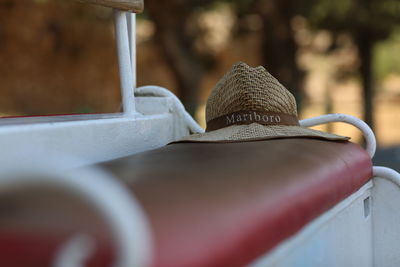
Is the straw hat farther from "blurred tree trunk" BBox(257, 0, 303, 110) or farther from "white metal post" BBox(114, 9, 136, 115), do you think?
"blurred tree trunk" BBox(257, 0, 303, 110)

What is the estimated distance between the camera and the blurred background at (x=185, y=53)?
31.2 feet

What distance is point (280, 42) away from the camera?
31.3ft

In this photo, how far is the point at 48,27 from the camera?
14.1 meters

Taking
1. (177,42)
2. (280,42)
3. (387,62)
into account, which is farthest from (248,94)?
(387,62)

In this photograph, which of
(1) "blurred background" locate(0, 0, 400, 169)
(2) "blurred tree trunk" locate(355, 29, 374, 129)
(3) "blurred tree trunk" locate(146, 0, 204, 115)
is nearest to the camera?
(3) "blurred tree trunk" locate(146, 0, 204, 115)

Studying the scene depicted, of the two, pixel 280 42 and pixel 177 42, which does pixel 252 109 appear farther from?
pixel 280 42

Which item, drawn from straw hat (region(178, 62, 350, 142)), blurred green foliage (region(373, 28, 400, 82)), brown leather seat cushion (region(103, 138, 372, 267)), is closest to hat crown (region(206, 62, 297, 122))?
straw hat (region(178, 62, 350, 142))

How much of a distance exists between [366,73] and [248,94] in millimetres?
9615

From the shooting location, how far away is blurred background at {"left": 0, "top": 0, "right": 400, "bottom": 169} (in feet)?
31.2

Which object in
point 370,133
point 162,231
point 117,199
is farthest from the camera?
point 370,133

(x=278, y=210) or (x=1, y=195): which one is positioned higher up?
(x=1, y=195)

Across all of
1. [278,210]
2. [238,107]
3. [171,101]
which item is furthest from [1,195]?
[171,101]

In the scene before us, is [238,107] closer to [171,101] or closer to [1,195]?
[171,101]

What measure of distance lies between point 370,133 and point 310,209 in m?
0.67
